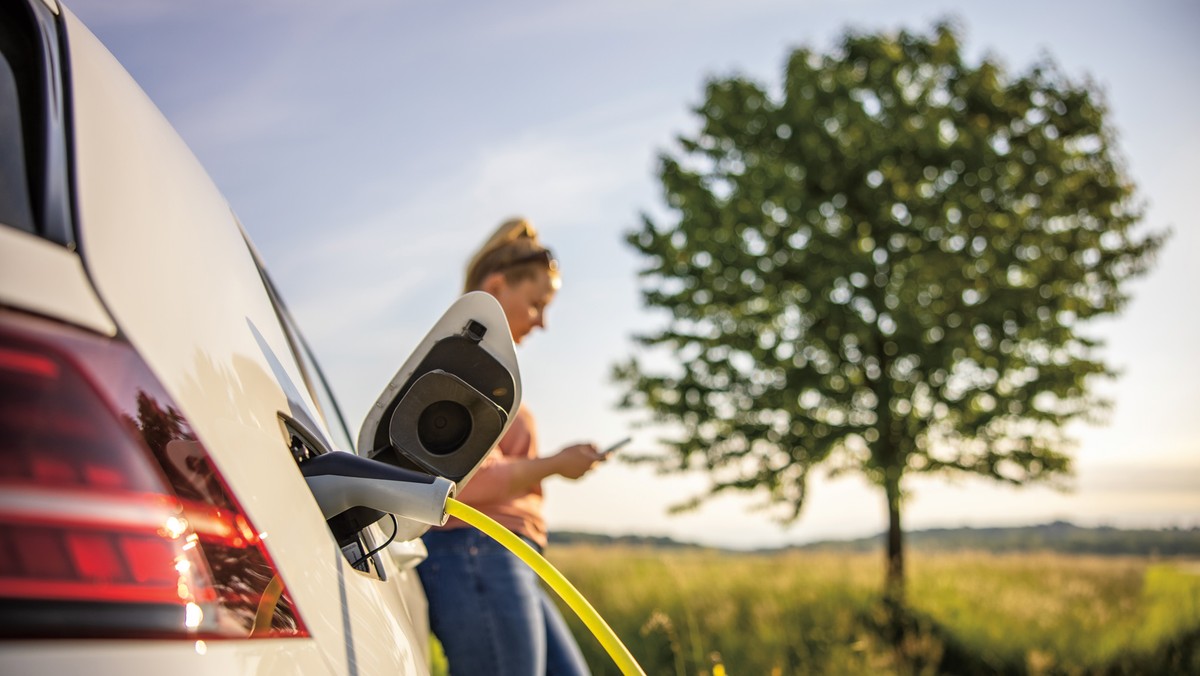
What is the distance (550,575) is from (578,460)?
1.08m

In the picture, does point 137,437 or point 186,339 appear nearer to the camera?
point 137,437

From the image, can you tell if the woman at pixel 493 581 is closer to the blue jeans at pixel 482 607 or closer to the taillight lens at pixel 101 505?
the blue jeans at pixel 482 607

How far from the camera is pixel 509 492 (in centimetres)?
253

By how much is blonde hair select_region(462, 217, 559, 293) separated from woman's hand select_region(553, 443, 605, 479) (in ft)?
2.15

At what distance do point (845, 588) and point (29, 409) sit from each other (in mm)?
12780

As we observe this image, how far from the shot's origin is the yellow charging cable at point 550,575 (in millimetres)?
1349

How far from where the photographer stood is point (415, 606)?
2230 mm

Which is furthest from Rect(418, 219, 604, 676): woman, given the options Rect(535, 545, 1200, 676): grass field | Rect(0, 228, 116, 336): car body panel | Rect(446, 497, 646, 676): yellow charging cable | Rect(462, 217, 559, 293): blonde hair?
Rect(535, 545, 1200, 676): grass field

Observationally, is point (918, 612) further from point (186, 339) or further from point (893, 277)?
point (186, 339)

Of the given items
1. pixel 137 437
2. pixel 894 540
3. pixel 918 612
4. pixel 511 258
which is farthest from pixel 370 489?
pixel 894 540

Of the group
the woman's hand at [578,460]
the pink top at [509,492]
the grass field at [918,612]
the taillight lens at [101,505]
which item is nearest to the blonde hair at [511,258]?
the pink top at [509,492]

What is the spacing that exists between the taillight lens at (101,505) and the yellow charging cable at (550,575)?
0.51 meters

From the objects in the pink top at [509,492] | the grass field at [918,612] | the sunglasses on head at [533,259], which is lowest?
the grass field at [918,612]

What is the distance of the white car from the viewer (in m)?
0.71
